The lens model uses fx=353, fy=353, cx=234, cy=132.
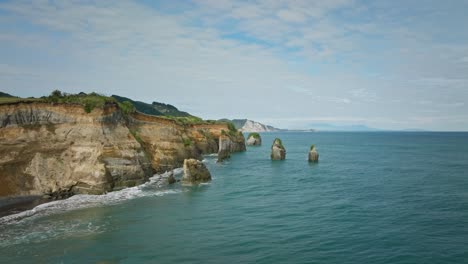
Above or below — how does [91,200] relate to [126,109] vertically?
below

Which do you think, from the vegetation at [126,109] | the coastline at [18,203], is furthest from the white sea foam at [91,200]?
the vegetation at [126,109]

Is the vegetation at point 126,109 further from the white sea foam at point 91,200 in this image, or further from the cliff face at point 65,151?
the white sea foam at point 91,200

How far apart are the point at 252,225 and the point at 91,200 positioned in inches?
889

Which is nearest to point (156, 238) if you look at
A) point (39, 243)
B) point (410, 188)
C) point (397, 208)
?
point (39, 243)

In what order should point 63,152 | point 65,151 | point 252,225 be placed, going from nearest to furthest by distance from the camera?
point 252,225
point 63,152
point 65,151

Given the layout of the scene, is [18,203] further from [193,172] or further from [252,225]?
[252,225]

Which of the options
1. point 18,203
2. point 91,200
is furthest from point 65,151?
point 18,203

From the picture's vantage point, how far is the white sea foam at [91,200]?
38188 mm

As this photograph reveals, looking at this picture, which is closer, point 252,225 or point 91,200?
point 252,225

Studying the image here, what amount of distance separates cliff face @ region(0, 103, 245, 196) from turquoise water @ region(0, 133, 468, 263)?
11.1ft

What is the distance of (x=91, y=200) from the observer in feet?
147

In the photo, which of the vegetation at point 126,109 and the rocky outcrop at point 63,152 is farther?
the vegetation at point 126,109

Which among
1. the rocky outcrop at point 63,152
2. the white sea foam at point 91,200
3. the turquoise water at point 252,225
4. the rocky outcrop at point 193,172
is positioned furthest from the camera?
the rocky outcrop at point 193,172

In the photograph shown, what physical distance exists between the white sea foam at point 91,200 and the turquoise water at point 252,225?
0.43 feet
